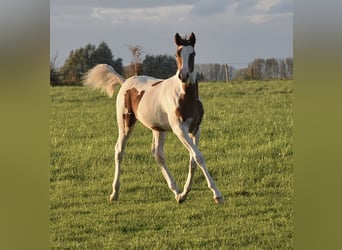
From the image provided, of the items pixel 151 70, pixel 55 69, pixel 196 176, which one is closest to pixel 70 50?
pixel 55 69

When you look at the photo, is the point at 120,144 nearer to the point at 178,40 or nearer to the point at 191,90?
the point at 191,90

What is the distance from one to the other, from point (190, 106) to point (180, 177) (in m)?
0.54

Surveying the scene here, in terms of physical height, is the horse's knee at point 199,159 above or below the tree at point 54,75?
below

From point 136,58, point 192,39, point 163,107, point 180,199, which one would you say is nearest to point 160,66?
point 136,58

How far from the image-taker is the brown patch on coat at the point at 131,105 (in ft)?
13.9

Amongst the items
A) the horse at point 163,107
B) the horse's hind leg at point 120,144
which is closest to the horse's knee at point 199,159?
the horse at point 163,107

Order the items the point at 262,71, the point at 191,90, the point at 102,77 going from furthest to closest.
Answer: the point at 102,77
the point at 262,71
the point at 191,90

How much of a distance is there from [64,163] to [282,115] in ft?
4.85

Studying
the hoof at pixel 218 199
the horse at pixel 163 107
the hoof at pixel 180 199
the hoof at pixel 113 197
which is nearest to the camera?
the horse at pixel 163 107

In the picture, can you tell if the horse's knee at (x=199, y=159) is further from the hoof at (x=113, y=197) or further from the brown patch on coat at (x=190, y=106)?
the hoof at (x=113, y=197)

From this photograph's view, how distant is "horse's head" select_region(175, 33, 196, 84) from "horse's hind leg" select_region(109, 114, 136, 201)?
636 mm

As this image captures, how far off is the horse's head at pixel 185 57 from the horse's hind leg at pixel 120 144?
636 mm

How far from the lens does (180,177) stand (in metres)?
4.26
